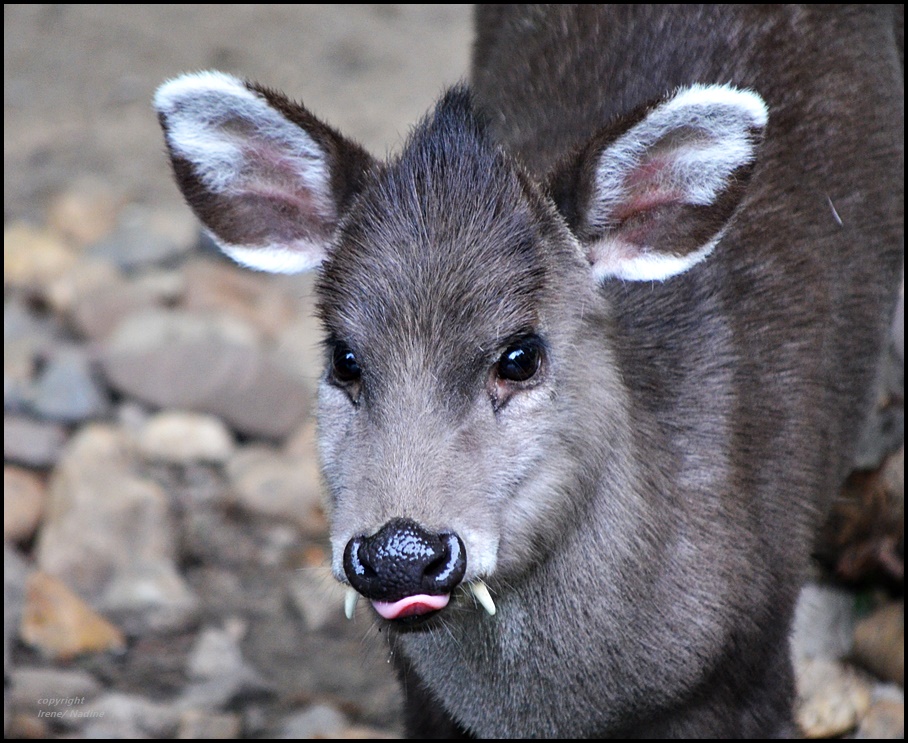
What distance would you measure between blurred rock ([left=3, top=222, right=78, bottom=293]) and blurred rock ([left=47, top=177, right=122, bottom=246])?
0.18 meters

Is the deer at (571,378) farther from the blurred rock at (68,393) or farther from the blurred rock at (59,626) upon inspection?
the blurred rock at (68,393)

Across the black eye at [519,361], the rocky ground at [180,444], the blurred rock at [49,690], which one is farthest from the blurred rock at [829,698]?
the blurred rock at [49,690]

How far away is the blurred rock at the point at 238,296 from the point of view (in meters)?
7.35

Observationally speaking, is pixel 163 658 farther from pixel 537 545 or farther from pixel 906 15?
pixel 906 15

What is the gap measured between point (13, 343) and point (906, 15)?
4.49 m

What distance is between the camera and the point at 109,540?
226 inches

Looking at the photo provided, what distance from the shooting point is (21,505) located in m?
5.95

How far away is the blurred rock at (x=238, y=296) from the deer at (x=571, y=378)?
304 cm

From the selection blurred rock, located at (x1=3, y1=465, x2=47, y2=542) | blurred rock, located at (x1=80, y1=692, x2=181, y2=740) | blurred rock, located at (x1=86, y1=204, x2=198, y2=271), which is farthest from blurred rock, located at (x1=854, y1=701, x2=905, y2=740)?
blurred rock, located at (x1=86, y1=204, x2=198, y2=271)

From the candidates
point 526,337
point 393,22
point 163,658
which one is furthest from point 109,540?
point 393,22

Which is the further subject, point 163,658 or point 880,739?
point 163,658

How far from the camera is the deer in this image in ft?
11.3

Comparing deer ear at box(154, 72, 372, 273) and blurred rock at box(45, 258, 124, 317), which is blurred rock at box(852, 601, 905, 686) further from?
blurred rock at box(45, 258, 124, 317)

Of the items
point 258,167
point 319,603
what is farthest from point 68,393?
point 258,167
